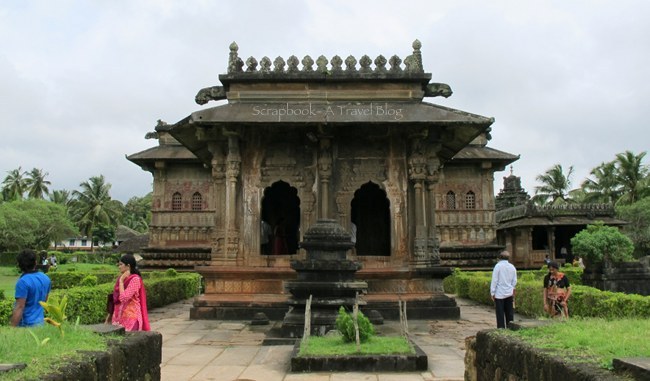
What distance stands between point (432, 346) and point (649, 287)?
12.2 meters

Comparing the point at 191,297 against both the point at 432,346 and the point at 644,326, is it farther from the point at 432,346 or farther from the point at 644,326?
the point at 644,326

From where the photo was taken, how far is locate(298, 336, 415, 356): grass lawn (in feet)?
24.6

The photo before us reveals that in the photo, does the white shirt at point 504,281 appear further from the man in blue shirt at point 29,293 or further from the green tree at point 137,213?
the green tree at point 137,213

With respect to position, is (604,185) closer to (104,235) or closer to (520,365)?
(520,365)

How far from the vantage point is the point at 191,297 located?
22.2 metres

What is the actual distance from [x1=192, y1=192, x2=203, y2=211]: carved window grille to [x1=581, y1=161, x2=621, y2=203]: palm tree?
120ft

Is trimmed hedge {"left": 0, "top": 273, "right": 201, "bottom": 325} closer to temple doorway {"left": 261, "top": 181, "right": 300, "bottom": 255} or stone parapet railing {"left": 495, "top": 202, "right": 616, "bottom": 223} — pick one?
temple doorway {"left": 261, "top": 181, "right": 300, "bottom": 255}

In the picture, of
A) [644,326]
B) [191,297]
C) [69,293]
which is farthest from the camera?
[191,297]

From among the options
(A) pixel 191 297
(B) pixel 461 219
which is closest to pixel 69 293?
(A) pixel 191 297

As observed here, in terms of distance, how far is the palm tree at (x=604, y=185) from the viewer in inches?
1919

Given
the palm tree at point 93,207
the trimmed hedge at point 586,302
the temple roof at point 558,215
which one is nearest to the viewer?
the trimmed hedge at point 586,302

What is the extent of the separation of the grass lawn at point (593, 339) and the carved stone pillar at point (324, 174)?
8.33 metres

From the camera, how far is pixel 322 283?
397 inches

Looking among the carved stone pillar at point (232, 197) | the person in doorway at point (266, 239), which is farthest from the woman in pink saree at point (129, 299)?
the person in doorway at point (266, 239)
